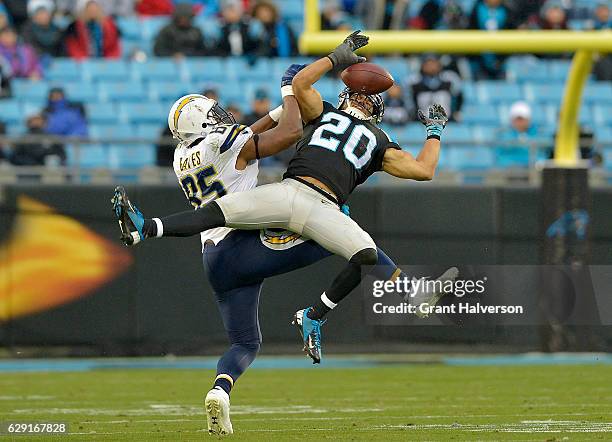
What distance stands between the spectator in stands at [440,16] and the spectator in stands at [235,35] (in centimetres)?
268

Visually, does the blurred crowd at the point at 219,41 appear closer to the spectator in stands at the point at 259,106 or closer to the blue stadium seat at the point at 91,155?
the spectator in stands at the point at 259,106

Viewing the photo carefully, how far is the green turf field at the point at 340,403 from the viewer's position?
733 centimetres

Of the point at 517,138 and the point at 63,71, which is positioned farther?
the point at 63,71

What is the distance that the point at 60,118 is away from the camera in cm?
1352

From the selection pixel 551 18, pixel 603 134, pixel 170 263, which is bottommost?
pixel 170 263

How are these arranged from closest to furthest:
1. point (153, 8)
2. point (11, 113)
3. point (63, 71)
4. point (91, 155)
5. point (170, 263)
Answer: point (170, 263), point (91, 155), point (11, 113), point (63, 71), point (153, 8)

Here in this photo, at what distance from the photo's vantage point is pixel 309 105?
725cm

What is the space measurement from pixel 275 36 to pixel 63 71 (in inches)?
89.8

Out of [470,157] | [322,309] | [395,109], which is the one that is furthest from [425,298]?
[395,109]

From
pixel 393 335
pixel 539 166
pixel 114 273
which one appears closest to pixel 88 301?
pixel 114 273

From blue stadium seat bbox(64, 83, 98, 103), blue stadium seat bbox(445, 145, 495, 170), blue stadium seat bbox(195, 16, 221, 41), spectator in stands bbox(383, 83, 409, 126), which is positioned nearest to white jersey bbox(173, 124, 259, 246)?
blue stadium seat bbox(445, 145, 495, 170)

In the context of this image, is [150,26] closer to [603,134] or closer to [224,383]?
[603,134]

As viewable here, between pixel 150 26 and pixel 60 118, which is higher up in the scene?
pixel 150 26

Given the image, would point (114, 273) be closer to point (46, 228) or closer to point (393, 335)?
point (46, 228)
